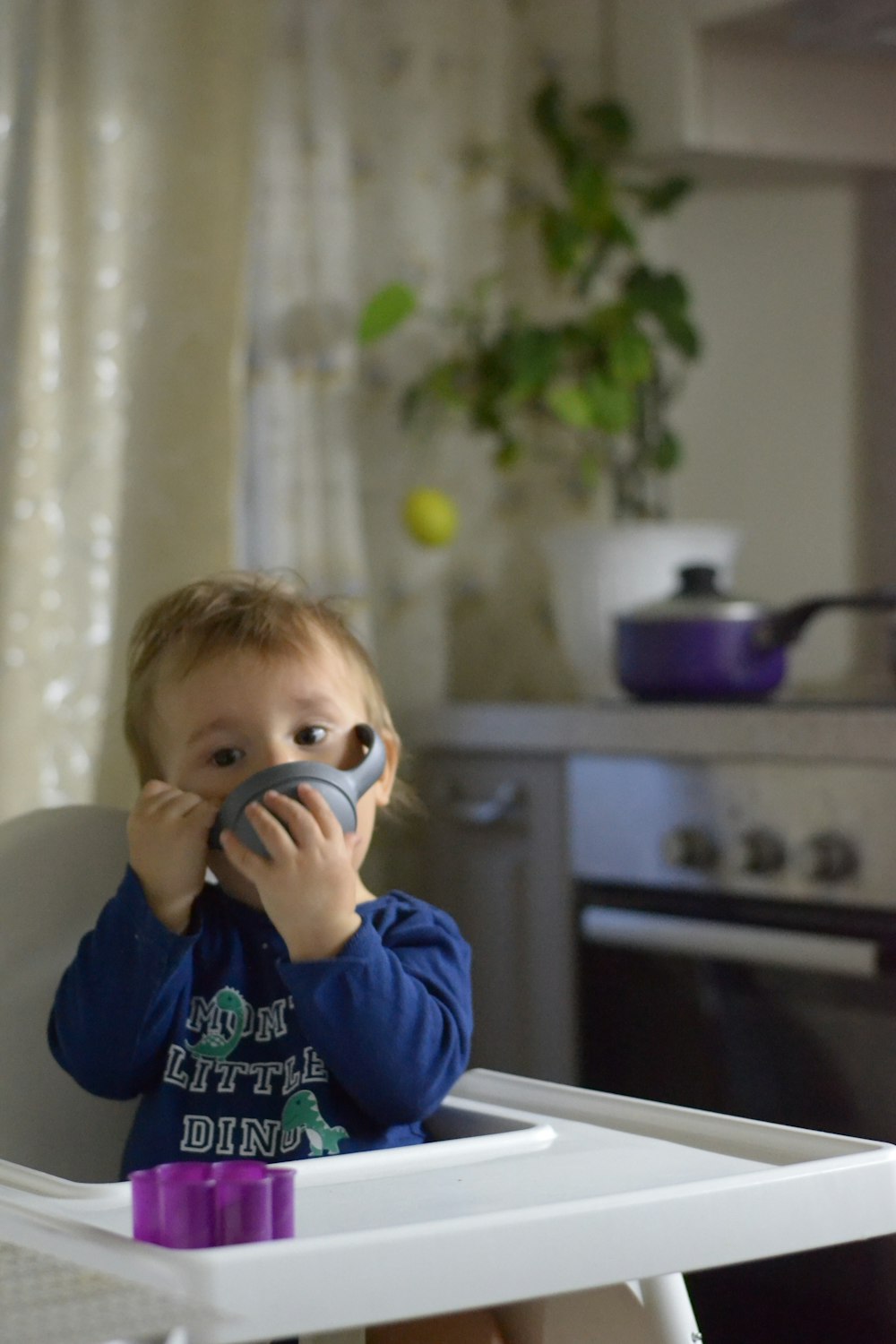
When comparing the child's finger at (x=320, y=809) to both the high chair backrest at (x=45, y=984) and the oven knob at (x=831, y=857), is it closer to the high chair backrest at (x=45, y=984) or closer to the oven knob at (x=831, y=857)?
the high chair backrest at (x=45, y=984)

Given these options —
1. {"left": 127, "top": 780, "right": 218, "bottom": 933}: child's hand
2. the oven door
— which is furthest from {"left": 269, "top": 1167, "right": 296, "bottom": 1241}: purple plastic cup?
the oven door

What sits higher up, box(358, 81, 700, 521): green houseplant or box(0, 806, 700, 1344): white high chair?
box(358, 81, 700, 521): green houseplant

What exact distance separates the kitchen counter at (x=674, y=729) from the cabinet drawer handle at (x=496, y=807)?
0.17 feet

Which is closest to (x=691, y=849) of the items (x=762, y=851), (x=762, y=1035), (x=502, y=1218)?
(x=762, y=851)

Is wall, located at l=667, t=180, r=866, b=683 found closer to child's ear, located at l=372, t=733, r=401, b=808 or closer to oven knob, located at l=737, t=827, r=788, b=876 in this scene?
oven knob, located at l=737, t=827, r=788, b=876

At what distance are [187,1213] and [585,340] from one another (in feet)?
6.53

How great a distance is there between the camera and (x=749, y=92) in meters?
2.47

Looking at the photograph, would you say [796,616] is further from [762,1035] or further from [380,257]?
[380,257]

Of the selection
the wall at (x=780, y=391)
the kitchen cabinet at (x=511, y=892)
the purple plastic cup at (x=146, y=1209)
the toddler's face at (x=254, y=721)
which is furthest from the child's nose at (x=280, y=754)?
the wall at (x=780, y=391)

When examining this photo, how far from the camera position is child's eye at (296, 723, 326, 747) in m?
1.15

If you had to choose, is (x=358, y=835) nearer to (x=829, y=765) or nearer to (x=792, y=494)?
(x=829, y=765)

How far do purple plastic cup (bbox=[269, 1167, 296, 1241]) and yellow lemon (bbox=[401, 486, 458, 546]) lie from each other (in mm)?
1764

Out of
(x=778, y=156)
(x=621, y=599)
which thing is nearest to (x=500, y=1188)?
(x=621, y=599)

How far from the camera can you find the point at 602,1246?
0.77m
